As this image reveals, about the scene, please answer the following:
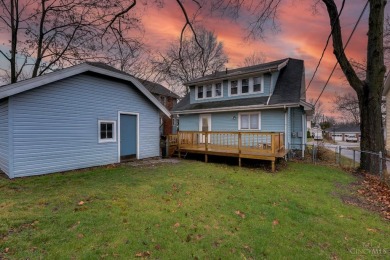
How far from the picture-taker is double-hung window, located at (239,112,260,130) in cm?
1373

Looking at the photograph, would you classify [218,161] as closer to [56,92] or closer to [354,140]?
[56,92]

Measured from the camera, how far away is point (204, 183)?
697 cm

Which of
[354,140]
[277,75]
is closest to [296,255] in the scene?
[277,75]

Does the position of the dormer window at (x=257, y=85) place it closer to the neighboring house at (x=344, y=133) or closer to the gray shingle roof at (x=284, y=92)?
the gray shingle roof at (x=284, y=92)

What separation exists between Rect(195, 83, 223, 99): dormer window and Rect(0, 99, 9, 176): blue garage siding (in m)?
12.9

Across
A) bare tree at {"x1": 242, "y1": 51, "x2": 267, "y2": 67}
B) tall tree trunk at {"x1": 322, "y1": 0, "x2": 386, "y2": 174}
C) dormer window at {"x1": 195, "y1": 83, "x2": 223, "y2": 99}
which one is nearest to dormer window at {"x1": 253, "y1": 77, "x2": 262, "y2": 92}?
dormer window at {"x1": 195, "y1": 83, "x2": 223, "y2": 99}

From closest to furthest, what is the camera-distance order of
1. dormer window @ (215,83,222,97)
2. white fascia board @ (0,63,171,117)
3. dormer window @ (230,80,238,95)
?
white fascia board @ (0,63,171,117) → dormer window @ (230,80,238,95) → dormer window @ (215,83,222,97)

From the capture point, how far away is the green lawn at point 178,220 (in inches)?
127

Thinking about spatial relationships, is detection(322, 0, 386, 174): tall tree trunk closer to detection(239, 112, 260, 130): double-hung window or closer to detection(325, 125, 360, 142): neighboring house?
detection(239, 112, 260, 130): double-hung window

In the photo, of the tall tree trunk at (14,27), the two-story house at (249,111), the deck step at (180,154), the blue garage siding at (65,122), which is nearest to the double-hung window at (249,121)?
the two-story house at (249,111)

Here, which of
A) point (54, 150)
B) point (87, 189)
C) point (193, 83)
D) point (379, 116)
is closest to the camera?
point (87, 189)

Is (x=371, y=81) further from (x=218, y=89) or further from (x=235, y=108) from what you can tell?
(x=218, y=89)

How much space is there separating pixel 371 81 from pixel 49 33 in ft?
65.4

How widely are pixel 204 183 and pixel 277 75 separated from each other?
1092 cm
